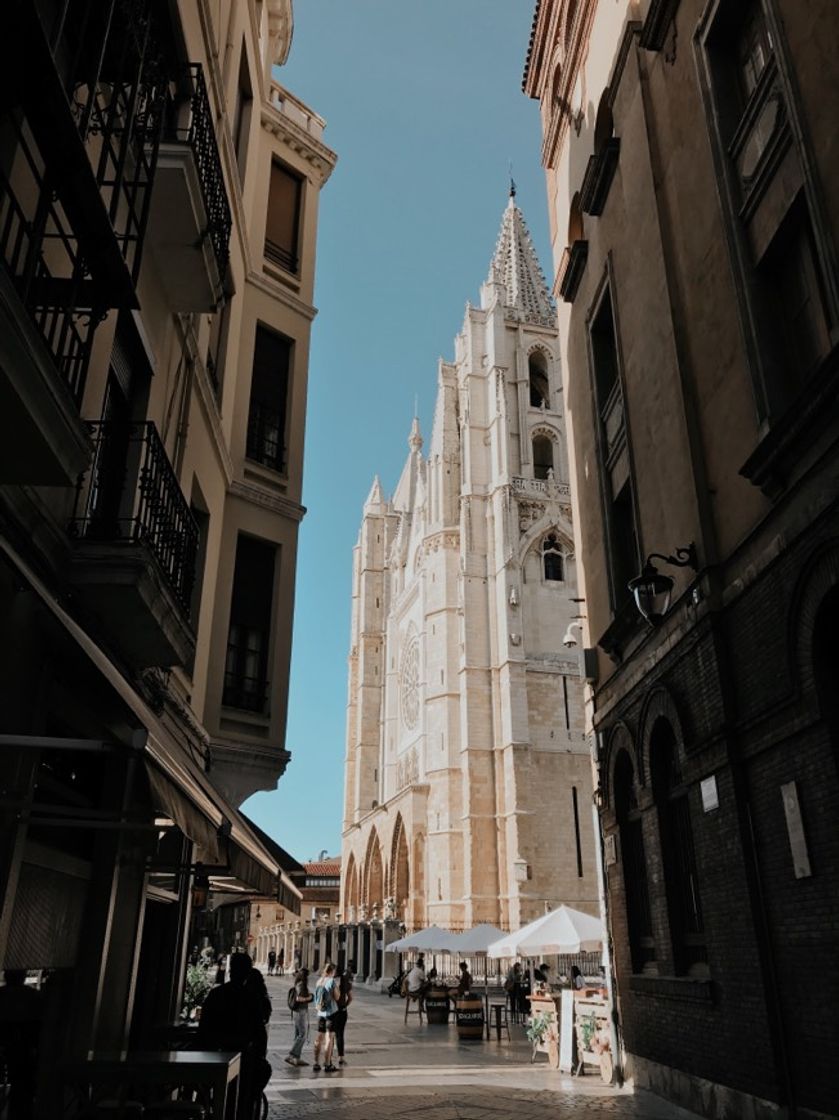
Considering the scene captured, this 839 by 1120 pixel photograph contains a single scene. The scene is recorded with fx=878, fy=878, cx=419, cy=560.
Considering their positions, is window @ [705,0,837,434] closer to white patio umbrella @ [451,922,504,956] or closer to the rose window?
white patio umbrella @ [451,922,504,956]

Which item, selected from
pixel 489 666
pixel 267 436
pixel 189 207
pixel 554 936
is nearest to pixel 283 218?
pixel 267 436

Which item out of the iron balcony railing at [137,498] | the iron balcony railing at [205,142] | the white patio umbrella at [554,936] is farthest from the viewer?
the white patio umbrella at [554,936]

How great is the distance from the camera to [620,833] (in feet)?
38.9

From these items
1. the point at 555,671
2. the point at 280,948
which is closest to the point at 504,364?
the point at 555,671

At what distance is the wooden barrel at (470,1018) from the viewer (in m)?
19.1

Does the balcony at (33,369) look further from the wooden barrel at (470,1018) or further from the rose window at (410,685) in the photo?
the rose window at (410,685)

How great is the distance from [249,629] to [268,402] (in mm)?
3595

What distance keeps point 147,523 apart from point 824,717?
A: 5.48 m

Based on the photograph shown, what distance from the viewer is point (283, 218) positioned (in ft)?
48.3

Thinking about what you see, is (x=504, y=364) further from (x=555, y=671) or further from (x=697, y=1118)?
(x=697, y=1118)

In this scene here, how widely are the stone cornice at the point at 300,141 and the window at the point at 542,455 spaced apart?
35939 mm

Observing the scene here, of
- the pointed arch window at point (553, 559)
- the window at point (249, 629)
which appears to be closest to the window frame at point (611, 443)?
the window at point (249, 629)

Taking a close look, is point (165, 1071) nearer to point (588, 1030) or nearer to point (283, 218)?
point (588, 1030)

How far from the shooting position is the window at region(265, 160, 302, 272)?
14.4 m
